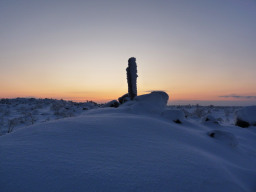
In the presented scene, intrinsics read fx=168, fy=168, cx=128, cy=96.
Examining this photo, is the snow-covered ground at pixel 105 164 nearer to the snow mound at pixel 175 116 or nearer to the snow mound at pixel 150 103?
the snow mound at pixel 175 116

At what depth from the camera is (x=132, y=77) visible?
7.48m

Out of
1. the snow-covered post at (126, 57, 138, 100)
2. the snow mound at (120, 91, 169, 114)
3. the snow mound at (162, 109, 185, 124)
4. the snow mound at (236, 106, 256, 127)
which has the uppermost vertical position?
the snow-covered post at (126, 57, 138, 100)

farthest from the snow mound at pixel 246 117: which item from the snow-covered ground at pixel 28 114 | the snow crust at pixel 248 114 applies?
the snow-covered ground at pixel 28 114

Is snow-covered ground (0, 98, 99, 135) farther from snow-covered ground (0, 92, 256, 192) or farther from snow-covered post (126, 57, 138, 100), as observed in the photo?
snow-covered ground (0, 92, 256, 192)

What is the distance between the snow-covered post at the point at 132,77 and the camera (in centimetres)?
745

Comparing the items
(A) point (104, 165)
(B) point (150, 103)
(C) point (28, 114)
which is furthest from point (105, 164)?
(C) point (28, 114)

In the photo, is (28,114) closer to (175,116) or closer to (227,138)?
(175,116)

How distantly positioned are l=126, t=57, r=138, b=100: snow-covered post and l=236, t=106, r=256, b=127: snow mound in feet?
14.7

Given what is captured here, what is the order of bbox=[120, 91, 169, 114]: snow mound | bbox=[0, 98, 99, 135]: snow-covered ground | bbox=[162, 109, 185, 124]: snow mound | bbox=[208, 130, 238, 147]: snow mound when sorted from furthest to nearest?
1. bbox=[0, 98, 99, 135]: snow-covered ground
2. bbox=[120, 91, 169, 114]: snow mound
3. bbox=[162, 109, 185, 124]: snow mound
4. bbox=[208, 130, 238, 147]: snow mound

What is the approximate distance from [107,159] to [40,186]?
0.57m

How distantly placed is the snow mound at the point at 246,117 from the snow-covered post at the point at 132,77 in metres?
4.49

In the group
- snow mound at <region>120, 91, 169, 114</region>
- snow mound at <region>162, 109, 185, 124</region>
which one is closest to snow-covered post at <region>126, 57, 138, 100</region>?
snow mound at <region>120, 91, 169, 114</region>

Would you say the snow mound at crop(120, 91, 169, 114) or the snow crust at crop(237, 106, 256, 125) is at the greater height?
the snow mound at crop(120, 91, 169, 114)

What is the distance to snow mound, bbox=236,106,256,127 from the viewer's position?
6.74 meters
